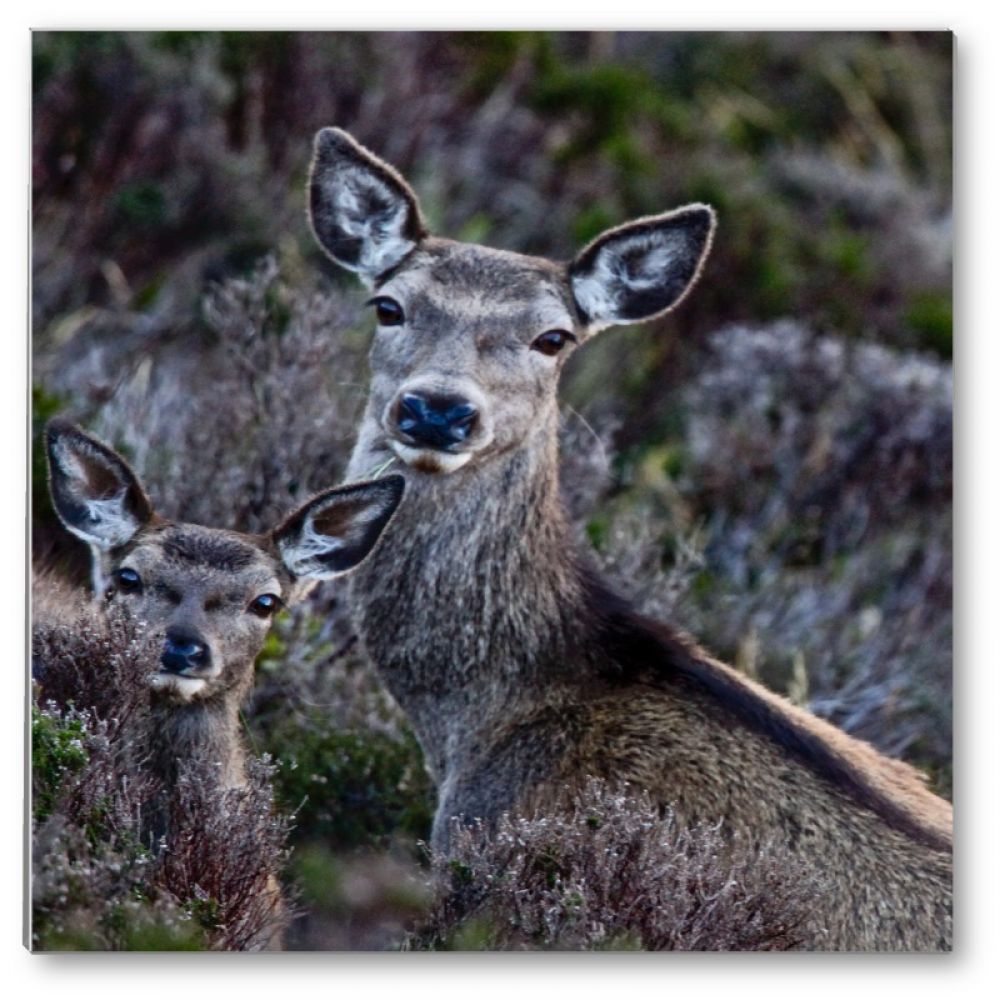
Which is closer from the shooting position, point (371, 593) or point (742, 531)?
point (371, 593)

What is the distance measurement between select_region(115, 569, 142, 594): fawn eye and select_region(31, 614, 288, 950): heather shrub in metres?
0.08

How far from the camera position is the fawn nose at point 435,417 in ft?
13.2

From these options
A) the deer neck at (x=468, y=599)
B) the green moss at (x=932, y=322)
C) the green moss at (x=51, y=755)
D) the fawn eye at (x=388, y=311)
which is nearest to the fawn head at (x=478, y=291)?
the fawn eye at (x=388, y=311)

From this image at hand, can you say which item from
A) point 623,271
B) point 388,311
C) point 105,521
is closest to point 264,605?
point 105,521

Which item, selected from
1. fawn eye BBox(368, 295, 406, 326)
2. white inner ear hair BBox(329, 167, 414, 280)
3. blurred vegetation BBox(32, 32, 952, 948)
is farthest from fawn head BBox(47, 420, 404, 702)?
white inner ear hair BBox(329, 167, 414, 280)

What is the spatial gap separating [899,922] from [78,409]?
9.29 feet

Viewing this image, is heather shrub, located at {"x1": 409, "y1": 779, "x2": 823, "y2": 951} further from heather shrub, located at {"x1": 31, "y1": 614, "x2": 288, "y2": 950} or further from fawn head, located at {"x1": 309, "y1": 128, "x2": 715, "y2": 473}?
fawn head, located at {"x1": 309, "y1": 128, "x2": 715, "y2": 473}

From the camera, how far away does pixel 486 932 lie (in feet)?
13.2

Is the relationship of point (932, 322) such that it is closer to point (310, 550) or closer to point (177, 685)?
point (310, 550)

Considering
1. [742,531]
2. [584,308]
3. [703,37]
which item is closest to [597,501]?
[742,531]

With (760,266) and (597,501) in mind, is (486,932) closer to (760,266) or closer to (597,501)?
(597,501)

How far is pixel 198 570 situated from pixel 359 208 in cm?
108

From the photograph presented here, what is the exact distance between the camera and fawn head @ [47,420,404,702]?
3963 millimetres

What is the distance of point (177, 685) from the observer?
3.93m
